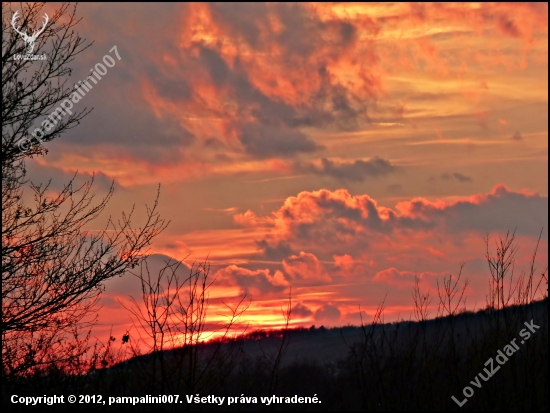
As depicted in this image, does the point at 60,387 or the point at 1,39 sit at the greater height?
the point at 1,39

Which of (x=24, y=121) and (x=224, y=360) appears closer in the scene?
(x=224, y=360)

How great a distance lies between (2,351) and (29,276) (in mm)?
1536

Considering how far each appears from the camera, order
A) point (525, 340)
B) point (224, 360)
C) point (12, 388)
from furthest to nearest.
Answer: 1. point (12, 388)
2. point (525, 340)
3. point (224, 360)

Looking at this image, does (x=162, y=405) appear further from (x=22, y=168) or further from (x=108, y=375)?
(x=22, y=168)

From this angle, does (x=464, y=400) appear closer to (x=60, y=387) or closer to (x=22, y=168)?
(x=60, y=387)

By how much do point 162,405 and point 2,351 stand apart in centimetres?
600

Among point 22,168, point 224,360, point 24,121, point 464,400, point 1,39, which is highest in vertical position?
point 1,39

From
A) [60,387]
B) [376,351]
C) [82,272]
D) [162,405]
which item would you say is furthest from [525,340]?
[82,272]

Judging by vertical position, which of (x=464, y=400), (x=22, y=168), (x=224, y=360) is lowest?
(x=464, y=400)

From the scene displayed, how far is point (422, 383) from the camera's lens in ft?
28.4

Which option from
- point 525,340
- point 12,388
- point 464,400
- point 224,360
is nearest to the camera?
point 224,360

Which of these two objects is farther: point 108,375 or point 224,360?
point 108,375

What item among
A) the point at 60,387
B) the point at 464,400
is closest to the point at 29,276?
the point at 60,387

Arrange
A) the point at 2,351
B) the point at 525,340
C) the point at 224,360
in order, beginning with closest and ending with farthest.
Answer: the point at 224,360 < the point at 525,340 < the point at 2,351
